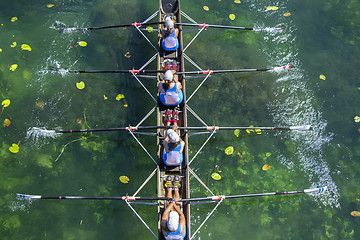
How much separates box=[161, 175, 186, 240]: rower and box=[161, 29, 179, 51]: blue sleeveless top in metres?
4.05

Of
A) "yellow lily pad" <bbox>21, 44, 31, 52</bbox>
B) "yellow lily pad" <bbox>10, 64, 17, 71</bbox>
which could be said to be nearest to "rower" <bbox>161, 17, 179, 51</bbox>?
"yellow lily pad" <bbox>21, 44, 31, 52</bbox>

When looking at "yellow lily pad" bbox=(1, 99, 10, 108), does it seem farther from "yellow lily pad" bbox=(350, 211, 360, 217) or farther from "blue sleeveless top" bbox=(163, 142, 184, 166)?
"yellow lily pad" bbox=(350, 211, 360, 217)

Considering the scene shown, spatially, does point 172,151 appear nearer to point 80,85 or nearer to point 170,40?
point 170,40

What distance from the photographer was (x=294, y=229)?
7.08m

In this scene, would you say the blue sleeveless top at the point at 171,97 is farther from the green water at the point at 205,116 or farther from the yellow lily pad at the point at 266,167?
the yellow lily pad at the point at 266,167

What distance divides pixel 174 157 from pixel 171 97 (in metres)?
1.61

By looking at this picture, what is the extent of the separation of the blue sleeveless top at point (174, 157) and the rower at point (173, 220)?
1.85ft

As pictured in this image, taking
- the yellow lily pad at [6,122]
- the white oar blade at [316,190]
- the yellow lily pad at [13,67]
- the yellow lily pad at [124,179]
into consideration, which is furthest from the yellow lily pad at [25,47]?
the white oar blade at [316,190]

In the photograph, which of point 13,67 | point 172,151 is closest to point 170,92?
point 172,151

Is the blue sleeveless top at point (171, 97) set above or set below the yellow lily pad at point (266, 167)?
above

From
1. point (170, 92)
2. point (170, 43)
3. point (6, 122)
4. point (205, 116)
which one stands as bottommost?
point (6, 122)

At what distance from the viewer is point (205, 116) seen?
8.23 metres

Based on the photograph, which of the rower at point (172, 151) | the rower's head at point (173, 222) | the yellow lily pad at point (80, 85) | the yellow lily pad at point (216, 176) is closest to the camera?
the rower's head at point (173, 222)

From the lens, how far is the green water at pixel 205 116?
23.2 ft
